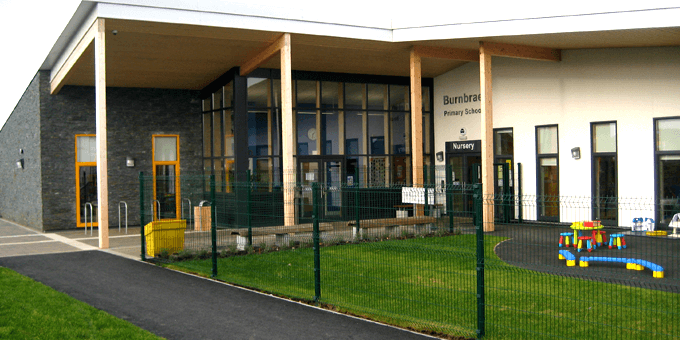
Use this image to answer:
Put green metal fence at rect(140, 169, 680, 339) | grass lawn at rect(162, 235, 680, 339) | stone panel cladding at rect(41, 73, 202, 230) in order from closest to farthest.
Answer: green metal fence at rect(140, 169, 680, 339) → grass lawn at rect(162, 235, 680, 339) → stone panel cladding at rect(41, 73, 202, 230)

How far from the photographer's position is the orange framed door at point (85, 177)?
62.7 ft

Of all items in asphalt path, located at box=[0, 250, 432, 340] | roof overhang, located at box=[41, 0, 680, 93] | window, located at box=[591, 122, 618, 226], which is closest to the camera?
asphalt path, located at box=[0, 250, 432, 340]

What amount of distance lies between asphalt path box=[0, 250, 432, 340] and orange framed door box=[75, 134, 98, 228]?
28.3 ft

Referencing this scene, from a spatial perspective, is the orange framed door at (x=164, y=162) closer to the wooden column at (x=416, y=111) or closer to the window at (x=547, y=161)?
the wooden column at (x=416, y=111)

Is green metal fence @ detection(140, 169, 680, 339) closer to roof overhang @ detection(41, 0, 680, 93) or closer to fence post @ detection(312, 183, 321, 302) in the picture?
fence post @ detection(312, 183, 321, 302)

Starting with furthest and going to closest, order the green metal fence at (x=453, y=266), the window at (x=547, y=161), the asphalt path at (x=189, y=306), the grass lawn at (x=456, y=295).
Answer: the window at (x=547, y=161) < the asphalt path at (x=189, y=306) < the grass lawn at (x=456, y=295) < the green metal fence at (x=453, y=266)

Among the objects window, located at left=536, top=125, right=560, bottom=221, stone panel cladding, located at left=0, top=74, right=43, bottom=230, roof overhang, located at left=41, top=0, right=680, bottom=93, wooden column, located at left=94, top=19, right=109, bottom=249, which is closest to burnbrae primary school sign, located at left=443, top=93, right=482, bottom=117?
roof overhang, located at left=41, top=0, right=680, bottom=93

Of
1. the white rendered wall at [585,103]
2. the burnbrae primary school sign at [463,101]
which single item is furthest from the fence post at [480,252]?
the burnbrae primary school sign at [463,101]

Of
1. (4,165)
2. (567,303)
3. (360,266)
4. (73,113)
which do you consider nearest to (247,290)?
(360,266)

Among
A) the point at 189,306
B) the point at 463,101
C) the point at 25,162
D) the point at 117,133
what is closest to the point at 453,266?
the point at 189,306

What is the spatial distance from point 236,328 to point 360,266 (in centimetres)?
250

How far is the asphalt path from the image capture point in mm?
6348

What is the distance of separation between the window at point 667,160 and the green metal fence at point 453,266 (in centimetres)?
527

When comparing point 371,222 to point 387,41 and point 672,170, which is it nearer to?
point 387,41
